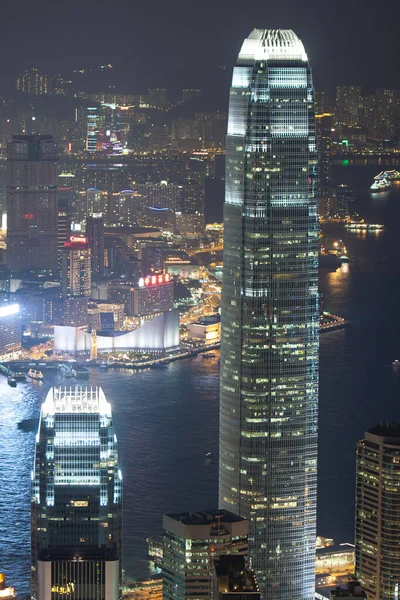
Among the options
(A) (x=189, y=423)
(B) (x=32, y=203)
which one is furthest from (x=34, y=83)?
(A) (x=189, y=423)

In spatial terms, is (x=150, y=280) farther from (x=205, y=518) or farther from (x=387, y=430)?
(x=205, y=518)

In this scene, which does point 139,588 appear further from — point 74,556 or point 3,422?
point 3,422

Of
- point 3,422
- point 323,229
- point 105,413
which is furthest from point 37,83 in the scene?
point 105,413

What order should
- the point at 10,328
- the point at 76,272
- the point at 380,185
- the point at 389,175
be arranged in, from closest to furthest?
the point at 10,328 < the point at 76,272 < the point at 380,185 < the point at 389,175

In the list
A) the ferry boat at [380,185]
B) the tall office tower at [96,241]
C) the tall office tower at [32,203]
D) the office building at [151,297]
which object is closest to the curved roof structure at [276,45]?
the office building at [151,297]

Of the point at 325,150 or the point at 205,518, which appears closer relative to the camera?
the point at 205,518

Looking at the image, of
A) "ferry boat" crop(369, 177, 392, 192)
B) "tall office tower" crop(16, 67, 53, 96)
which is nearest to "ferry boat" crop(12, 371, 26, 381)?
"tall office tower" crop(16, 67, 53, 96)

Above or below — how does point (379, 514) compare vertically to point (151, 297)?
below
